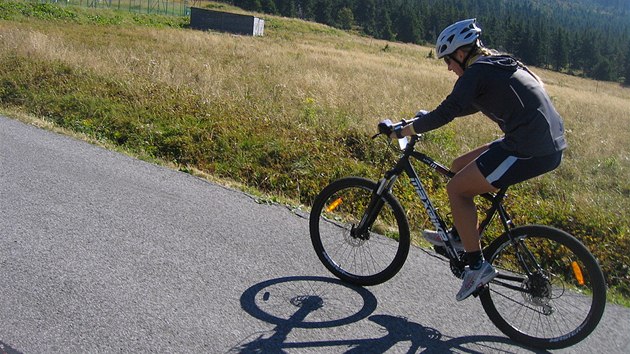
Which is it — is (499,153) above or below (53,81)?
above

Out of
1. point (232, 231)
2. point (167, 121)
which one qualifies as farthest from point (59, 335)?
point (167, 121)

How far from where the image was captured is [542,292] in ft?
13.4

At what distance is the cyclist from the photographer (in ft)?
12.4

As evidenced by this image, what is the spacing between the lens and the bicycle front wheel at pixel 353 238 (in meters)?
4.62

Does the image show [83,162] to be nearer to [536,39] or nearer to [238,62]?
[238,62]

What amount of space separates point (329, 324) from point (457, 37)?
2070 mm

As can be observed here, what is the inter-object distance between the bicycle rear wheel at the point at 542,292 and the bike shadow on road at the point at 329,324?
0.56 ft

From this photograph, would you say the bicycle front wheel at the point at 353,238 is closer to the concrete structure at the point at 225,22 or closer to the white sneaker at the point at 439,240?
the white sneaker at the point at 439,240

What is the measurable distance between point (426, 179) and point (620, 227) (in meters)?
2.32

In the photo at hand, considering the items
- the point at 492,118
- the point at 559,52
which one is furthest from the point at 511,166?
the point at 559,52

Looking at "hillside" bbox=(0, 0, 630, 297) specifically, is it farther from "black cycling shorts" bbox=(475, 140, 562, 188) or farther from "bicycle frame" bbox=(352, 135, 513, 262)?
"black cycling shorts" bbox=(475, 140, 562, 188)

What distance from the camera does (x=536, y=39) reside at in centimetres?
8562

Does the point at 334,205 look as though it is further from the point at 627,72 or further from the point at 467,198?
the point at 627,72

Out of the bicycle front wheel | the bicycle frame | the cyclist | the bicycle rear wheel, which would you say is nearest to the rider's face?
the cyclist
